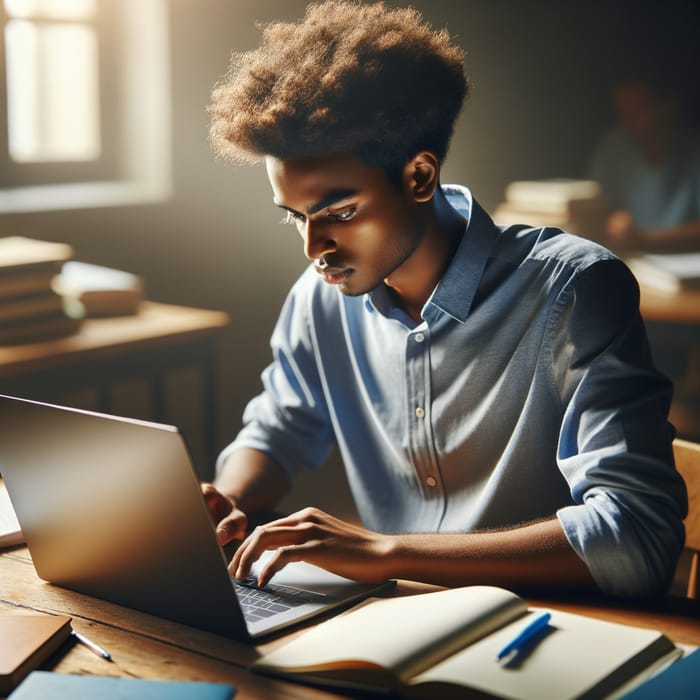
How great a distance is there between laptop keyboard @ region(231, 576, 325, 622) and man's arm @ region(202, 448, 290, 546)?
21 centimetres

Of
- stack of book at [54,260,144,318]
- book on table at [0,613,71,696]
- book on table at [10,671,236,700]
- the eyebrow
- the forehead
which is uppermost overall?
the forehead

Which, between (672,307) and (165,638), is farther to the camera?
(672,307)

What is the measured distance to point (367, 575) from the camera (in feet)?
3.44

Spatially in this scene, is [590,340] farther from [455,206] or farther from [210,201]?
[210,201]

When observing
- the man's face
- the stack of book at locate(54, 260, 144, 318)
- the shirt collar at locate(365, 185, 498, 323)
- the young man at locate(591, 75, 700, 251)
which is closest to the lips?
the man's face

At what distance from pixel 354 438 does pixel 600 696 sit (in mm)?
807

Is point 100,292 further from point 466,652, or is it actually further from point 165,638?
point 466,652

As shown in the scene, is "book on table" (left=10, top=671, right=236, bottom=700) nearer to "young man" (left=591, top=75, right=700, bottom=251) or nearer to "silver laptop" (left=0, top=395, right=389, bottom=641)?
"silver laptop" (left=0, top=395, right=389, bottom=641)

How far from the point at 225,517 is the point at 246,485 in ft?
0.59

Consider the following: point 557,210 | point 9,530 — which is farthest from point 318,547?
point 557,210

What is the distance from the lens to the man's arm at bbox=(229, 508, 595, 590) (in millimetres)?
1044

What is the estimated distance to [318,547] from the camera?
1.03 metres

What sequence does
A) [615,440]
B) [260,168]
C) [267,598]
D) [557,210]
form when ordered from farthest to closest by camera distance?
[260,168] → [557,210] → [615,440] → [267,598]

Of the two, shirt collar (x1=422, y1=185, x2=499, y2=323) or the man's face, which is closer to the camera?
the man's face
